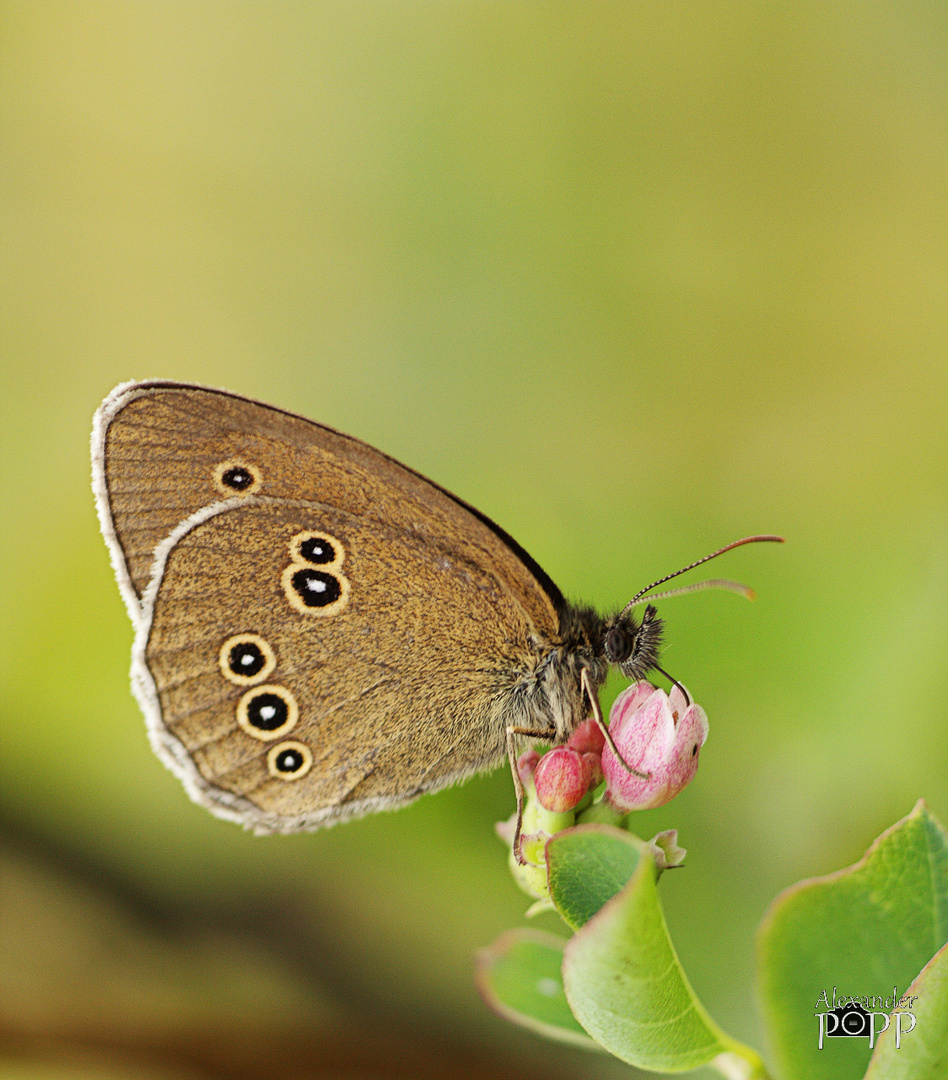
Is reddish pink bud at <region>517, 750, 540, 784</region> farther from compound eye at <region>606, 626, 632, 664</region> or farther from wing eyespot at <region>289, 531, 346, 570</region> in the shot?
wing eyespot at <region>289, 531, 346, 570</region>

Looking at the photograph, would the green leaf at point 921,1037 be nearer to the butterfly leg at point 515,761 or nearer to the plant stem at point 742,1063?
the plant stem at point 742,1063

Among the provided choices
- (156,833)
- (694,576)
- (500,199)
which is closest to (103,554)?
(156,833)

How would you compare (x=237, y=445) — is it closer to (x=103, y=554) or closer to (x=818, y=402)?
(x=103, y=554)

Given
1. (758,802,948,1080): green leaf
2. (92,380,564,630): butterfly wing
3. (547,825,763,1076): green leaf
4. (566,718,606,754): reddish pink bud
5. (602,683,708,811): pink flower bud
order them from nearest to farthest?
(547,825,763,1076): green leaf, (758,802,948,1080): green leaf, (602,683,708,811): pink flower bud, (566,718,606,754): reddish pink bud, (92,380,564,630): butterfly wing
